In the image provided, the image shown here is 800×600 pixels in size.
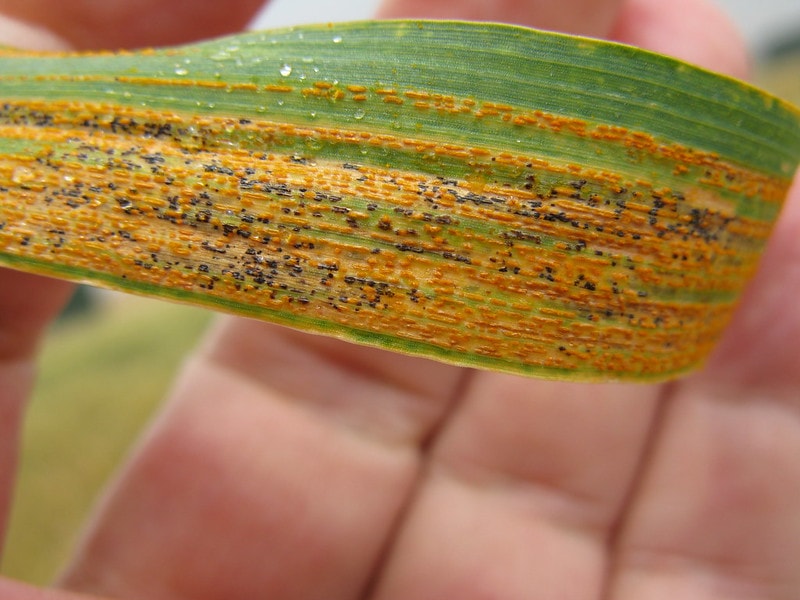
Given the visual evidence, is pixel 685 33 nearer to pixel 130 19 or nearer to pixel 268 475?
pixel 130 19

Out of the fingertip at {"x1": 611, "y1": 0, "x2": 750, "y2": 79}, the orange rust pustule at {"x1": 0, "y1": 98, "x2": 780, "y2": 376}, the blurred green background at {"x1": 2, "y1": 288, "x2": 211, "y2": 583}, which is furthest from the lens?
the blurred green background at {"x1": 2, "y1": 288, "x2": 211, "y2": 583}

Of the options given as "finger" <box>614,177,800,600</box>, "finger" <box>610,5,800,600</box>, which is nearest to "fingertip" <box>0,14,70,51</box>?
"finger" <box>610,5,800,600</box>

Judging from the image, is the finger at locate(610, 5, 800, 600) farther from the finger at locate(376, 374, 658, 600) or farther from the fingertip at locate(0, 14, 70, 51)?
the fingertip at locate(0, 14, 70, 51)

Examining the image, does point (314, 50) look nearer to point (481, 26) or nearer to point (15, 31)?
point (481, 26)

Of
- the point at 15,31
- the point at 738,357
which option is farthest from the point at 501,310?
the point at 15,31

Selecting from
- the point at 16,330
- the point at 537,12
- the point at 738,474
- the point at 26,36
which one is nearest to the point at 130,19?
the point at 26,36

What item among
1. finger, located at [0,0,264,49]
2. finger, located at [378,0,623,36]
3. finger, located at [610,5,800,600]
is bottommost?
finger, located at [610,5,800,600]

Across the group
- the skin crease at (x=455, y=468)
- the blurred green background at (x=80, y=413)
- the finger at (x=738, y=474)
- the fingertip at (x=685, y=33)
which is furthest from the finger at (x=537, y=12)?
the blurred green background at (x=80, y=413)

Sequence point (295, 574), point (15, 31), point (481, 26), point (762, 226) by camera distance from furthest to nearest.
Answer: point (295, 574), point (15, 31), point (762, 226), point (481, 26)
